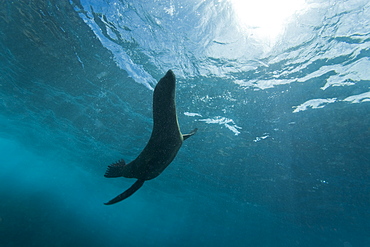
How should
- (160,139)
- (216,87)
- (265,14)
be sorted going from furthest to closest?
(216,87) → (265,14) → (160,139)

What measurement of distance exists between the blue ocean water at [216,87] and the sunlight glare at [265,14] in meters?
0.06

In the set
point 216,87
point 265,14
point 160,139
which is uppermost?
point 216,87

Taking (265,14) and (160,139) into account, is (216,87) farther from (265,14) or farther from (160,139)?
(160,139)

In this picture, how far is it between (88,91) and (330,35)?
589 inches

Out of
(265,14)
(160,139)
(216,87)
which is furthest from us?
(216,87)

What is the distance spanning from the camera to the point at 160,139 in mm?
2625

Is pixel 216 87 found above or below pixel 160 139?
above

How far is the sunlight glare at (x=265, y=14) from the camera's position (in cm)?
680

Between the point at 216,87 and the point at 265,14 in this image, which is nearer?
the point at 265,14

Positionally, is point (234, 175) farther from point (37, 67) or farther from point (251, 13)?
point (37, 67)

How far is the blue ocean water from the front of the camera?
781 centimetres

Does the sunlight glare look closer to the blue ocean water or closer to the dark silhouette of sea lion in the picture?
the blue ocean water

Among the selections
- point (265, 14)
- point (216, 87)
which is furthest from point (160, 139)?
point (216, 87)

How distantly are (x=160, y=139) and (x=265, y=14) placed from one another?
6.97 metres
